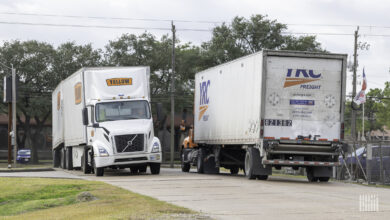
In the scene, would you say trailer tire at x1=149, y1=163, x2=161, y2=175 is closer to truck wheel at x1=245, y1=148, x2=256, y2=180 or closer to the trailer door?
truck wheel at x1=245, y1=148, x2=256, y2=180

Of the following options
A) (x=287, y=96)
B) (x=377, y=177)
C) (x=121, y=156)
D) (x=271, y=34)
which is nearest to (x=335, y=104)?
(x=287, y=96)

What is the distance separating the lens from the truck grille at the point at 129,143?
25.5 m

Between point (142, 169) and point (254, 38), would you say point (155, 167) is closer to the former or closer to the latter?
point (142, 169)

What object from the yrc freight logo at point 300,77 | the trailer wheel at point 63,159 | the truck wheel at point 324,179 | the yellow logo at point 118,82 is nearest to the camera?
the yrc freight logo at point 300,77

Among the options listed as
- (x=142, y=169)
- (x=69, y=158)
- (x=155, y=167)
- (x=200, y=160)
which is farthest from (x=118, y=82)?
(x=69, y=158)

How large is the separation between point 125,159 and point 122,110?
6.25 feet

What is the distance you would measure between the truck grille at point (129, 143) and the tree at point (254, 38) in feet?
106

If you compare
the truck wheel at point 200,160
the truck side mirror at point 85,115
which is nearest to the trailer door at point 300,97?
the truck side mirror at point 85,115

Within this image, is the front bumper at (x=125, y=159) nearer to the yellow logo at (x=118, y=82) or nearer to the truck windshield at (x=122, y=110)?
the truck windshield at (x=122, y=110)

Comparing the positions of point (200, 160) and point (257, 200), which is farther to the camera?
point (200, 160)

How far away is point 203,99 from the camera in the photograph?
3058cm

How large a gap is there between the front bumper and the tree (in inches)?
1266

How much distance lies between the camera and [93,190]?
698 inches

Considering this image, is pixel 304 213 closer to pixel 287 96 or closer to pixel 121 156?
pixel 287 96
